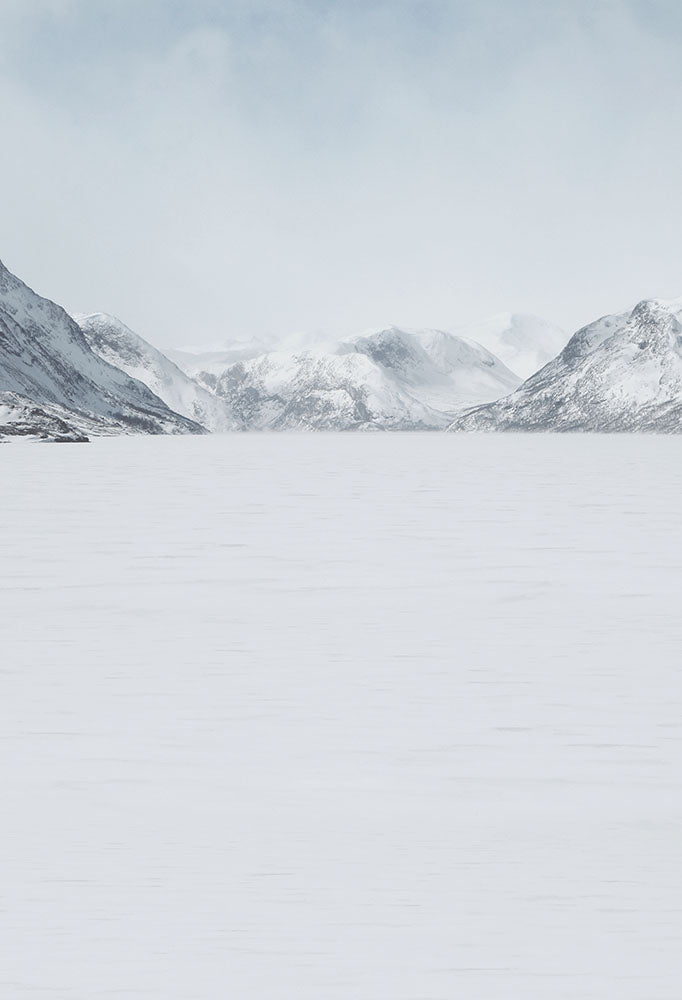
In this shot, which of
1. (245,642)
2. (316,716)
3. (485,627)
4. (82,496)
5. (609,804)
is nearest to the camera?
(609,804)

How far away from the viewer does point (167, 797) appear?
8164 mm

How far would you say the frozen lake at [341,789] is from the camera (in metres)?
5.98

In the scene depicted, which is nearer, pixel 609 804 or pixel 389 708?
pixel 609 804

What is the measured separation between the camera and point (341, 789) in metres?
8.34

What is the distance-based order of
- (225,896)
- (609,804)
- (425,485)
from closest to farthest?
1. (225,896)
2. (609,804)
3. (425,485)

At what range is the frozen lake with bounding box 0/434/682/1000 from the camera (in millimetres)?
5977

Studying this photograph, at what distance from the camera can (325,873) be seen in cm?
688

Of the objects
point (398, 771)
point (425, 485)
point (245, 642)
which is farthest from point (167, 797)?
point (425, 485)

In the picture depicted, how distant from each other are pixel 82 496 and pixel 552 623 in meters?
34.0

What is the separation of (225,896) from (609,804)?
3.11 m

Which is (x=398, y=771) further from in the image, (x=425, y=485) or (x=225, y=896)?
(x=425, y=485)

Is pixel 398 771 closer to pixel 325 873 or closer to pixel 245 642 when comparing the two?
pixel 325 873

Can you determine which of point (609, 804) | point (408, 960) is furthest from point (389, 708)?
point (408, 960)

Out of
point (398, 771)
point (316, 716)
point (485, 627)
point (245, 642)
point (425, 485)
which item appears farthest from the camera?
point (425, 485)
